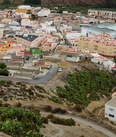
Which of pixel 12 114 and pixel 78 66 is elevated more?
pixel 12 114

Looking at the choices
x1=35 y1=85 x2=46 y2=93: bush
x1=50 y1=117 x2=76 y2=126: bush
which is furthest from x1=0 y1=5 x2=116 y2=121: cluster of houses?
x1=50 y1=117 x2=76 y2=126: bush

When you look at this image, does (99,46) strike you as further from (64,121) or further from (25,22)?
(64,121)

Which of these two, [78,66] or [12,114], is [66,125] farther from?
[78,66]

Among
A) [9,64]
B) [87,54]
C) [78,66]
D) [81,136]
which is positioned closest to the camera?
[81,136]

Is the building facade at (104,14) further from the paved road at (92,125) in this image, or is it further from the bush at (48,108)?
the paved road at (92,125)

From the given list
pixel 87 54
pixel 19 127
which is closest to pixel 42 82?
pixel 19 127

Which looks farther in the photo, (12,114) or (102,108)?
(102,108)

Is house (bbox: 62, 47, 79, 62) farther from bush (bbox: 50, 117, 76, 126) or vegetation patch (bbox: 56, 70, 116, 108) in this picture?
bush (bbox: 50, 117, 76, 126)

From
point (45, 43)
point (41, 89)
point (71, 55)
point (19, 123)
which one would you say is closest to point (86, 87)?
point (41, 89)
